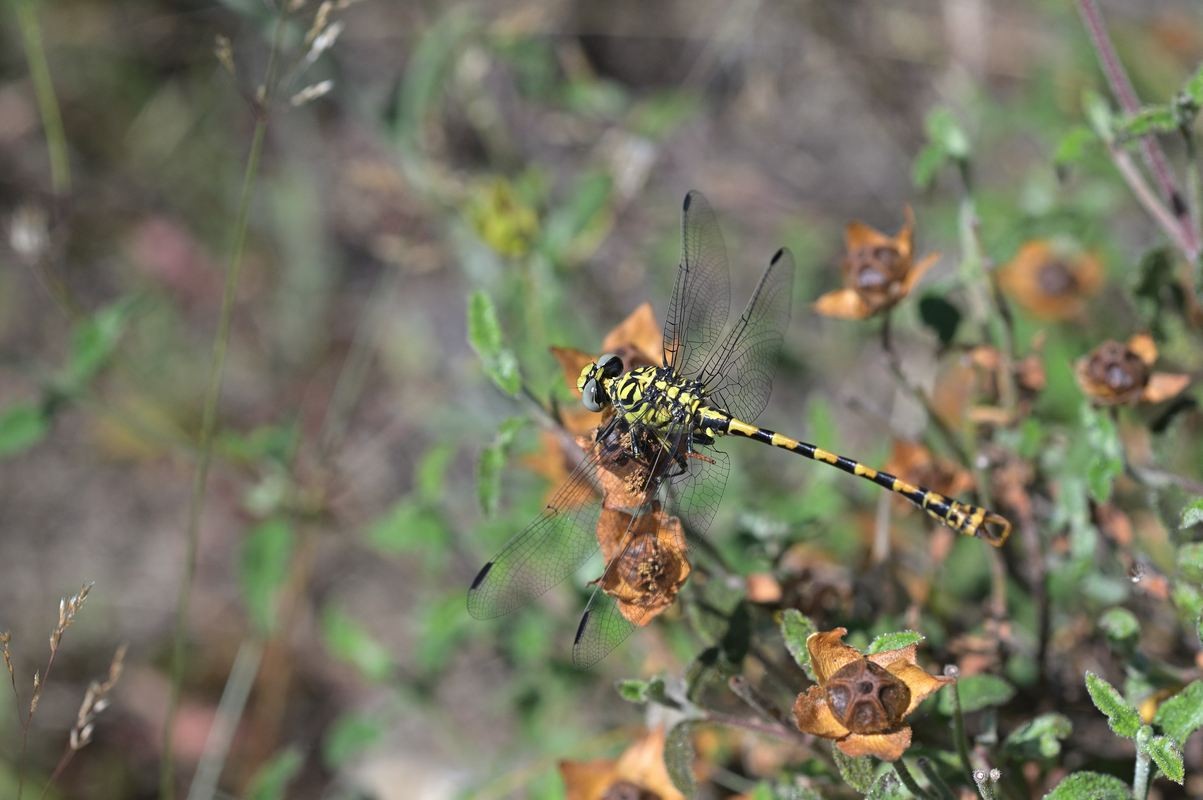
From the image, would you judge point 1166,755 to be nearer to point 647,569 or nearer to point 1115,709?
point 1115,709

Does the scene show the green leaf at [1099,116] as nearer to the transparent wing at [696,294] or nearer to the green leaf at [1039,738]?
the transparent wing at [696,294]

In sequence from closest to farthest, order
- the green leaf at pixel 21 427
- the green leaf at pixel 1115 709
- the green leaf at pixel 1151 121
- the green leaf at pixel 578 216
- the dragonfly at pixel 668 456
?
the green leaf at pixel 1115 709 < the dragonfly at pixel 668 456 < the green leaf at pixel 1151 121 < the green leaf at pixel 21 427 < the green leaf at pixel 578 216

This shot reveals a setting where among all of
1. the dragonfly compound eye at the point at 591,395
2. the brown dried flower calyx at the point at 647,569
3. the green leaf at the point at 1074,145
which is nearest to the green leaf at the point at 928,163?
the green leaf at the point at 1074,145

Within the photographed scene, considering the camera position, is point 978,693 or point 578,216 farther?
point 578,216

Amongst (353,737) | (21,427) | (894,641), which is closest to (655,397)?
(894,641)

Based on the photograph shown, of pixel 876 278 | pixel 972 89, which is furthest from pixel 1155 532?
pixel 972 89

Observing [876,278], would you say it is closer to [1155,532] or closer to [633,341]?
[633,341]

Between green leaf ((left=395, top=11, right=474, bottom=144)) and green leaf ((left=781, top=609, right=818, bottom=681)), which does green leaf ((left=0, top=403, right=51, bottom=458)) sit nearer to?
green leaf ((left=395, top=11, right=474, bottom=144))
